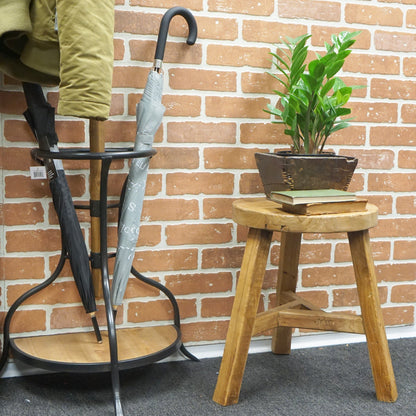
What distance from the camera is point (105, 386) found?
1517 millimetres

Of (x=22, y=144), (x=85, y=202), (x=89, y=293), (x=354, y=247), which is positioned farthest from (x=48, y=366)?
(x=354, y=247)

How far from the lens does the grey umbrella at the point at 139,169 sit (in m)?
1.42

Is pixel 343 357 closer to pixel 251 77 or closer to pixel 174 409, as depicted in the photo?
pixel 174 409

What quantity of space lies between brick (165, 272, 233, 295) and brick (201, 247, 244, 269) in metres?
0.03

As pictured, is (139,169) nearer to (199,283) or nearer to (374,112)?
(199,283)

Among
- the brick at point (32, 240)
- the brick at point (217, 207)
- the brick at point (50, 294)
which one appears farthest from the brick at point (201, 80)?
the brick at point (50, 294)

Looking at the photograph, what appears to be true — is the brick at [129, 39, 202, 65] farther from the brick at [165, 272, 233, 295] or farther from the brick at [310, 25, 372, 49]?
the brick at [165, 272, 233, 295]

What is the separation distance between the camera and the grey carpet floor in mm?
1391

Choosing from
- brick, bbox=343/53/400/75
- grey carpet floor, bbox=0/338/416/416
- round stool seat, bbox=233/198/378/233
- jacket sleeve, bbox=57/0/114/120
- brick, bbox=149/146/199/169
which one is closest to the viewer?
jacket sleeve, bbox=57/0/114/120

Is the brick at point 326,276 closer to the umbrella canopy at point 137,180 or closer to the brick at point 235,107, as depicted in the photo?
the brick at point 235,107

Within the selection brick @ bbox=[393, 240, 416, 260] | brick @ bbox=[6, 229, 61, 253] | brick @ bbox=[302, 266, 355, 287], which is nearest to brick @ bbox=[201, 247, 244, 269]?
brick @ bbox=[302, 266, 355, 287]

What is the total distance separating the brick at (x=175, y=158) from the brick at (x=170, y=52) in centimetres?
26

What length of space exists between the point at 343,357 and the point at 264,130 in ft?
2.52

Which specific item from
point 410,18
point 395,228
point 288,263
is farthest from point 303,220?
point 410,18
